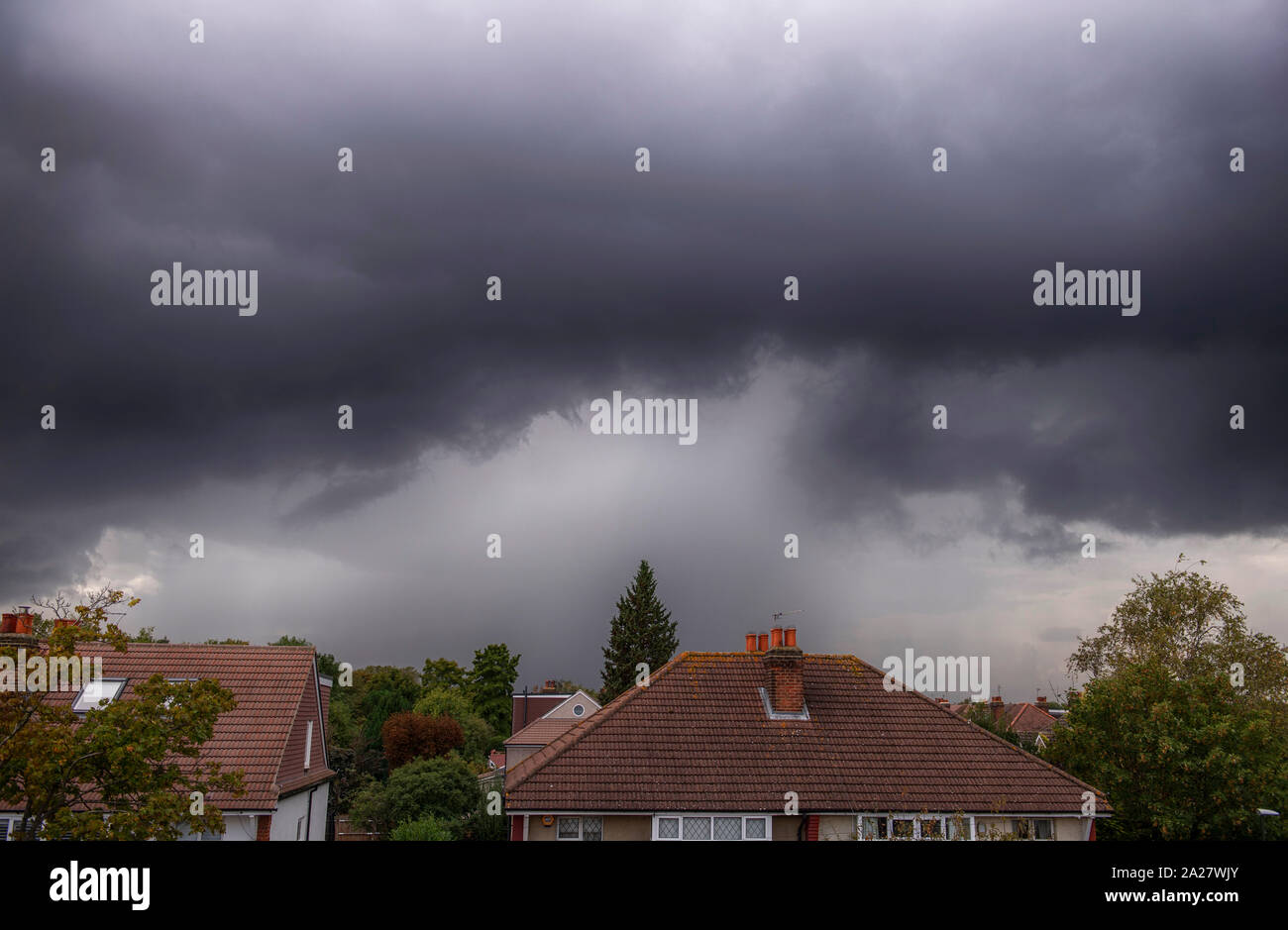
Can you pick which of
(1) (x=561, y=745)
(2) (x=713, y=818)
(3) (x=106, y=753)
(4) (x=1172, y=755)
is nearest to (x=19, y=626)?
(3) (x=106, y=753)

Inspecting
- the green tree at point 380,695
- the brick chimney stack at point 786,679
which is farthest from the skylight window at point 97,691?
the green tree at point 380,695

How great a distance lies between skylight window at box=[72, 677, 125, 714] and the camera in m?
29.5

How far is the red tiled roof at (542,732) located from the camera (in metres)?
73.5

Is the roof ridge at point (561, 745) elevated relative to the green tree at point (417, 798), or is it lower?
elevated

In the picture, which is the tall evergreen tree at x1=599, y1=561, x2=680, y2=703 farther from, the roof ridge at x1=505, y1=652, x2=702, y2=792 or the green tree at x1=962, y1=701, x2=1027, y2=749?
the roof ridge at x1=505, y1=652, x2=702, y2=792

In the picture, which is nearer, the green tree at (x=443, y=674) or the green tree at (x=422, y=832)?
the green tree at (x=422, y=832)

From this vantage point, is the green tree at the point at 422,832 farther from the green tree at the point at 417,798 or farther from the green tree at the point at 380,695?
the green tree at the point at 380,695

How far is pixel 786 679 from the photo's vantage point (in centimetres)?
3070

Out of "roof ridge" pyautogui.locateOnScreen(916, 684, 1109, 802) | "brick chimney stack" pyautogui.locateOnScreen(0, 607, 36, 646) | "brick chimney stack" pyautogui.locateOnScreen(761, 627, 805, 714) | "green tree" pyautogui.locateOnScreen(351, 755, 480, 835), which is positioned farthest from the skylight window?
"roof ridge" pyautogui.locateOnScreen(916, 684, 1109, 802)

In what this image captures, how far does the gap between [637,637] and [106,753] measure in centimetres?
7113

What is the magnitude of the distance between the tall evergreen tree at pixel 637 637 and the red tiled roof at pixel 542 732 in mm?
8832

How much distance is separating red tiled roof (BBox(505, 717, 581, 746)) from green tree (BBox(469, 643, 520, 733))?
28.2 metres
